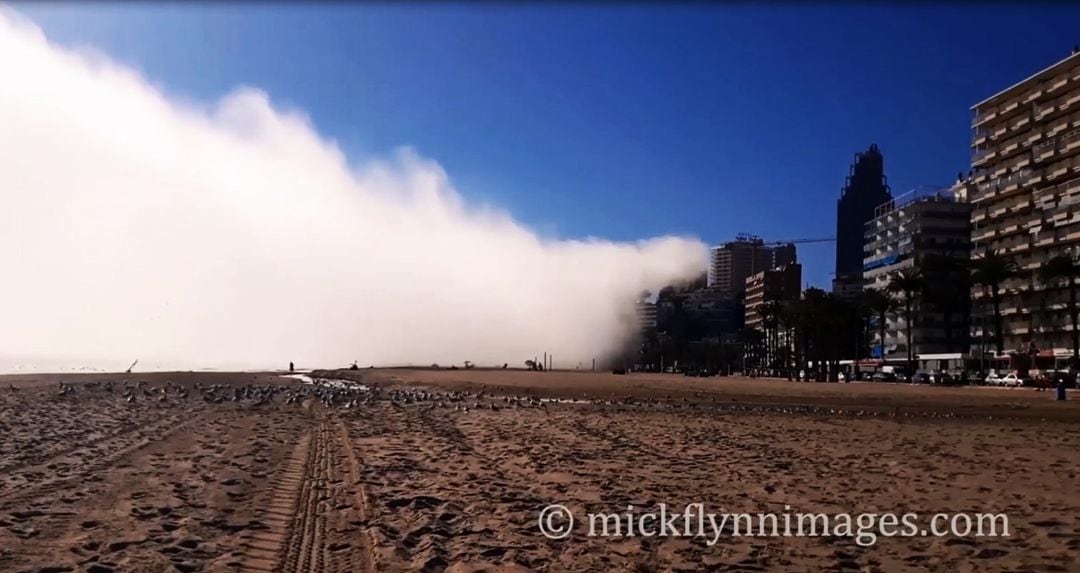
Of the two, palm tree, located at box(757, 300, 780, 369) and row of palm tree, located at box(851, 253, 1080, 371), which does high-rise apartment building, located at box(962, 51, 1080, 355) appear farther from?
palm tree, located at box(757, 300, 780, 369)

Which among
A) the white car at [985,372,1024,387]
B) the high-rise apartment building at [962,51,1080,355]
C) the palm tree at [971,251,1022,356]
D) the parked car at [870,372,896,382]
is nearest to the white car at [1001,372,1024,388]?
the white car at [985,372,1024,387]

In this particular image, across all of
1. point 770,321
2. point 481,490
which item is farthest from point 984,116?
point 481,490

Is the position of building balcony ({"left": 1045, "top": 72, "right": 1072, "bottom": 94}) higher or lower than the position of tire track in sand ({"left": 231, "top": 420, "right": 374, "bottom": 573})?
higher

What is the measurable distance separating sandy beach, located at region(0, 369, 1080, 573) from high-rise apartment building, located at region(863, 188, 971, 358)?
102 meters

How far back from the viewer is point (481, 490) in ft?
38.5

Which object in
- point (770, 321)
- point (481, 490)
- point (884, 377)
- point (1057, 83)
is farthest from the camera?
point (770, 321)

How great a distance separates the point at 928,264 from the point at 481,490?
120234mm

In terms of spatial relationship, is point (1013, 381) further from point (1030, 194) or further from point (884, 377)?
point (1030, 194)

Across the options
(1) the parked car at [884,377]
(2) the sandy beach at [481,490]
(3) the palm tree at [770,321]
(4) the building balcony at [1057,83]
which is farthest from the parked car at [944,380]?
(2) the sandy beach at [481,490]

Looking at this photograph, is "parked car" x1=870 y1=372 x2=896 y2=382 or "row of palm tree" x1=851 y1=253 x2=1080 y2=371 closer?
"row of palm tree" x1=851 y1=253 x2=1080 y2=371

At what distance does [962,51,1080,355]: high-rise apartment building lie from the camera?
10025 centimetres

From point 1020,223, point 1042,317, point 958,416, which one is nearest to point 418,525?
point 958,416

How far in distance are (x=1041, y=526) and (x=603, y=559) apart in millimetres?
4819

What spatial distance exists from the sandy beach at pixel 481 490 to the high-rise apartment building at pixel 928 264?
102m
